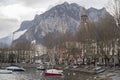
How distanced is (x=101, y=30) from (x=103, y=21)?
3.04 m

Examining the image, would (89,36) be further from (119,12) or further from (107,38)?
(119,12)

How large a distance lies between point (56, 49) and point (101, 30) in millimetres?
67570

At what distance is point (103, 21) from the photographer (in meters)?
97.3

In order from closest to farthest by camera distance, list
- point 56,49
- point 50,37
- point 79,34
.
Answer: point 79,34 → point 56,49 → point 50,37

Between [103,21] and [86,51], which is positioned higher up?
[103,21]

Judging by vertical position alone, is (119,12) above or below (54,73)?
above

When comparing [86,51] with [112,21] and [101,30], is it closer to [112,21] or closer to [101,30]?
[101,30]

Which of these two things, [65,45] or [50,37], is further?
[50,37]

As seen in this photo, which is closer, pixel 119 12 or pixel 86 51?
pixel 119 12

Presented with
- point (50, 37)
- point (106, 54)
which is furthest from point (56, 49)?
point (106, 54)

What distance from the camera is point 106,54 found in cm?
9962

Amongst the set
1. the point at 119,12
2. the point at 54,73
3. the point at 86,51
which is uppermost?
the point at 119,12

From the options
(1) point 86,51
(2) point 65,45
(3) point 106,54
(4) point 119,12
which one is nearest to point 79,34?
(1) point 86,51

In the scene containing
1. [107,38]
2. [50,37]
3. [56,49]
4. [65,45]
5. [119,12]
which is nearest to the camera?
[119,12]
